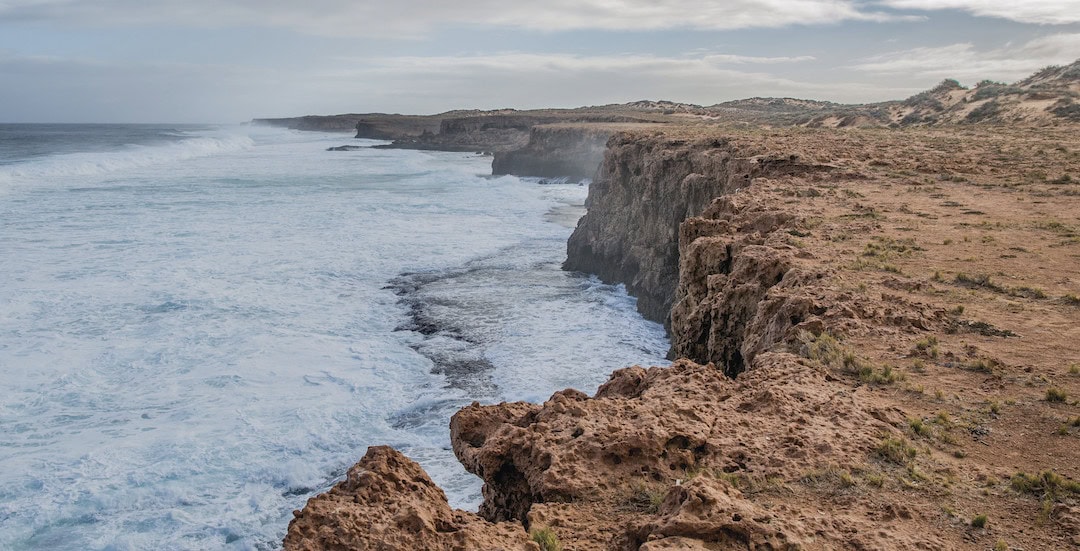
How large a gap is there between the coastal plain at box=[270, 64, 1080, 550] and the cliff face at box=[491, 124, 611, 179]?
43873mm

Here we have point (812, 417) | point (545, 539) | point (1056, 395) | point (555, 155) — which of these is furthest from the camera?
point (555, 155)

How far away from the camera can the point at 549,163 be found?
206ft

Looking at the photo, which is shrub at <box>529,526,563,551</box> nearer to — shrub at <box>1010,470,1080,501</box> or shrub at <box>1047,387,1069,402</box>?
shrub at <box>1010,470,1080,501</box>

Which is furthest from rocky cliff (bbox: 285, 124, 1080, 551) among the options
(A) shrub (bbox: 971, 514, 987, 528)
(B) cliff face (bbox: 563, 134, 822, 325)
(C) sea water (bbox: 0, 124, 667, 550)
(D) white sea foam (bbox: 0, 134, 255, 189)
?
(D) white sea foam (bbox: 0, 134, 255, 189)

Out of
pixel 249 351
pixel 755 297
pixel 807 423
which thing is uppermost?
pixel 755 297

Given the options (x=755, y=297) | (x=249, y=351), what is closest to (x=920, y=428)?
(x=755, y=297)

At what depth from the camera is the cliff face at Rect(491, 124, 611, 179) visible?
194ft

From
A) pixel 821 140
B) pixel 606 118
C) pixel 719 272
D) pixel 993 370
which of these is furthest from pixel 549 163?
pixel 993 370

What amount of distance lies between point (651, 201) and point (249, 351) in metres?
14.2

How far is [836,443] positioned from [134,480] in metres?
10.1

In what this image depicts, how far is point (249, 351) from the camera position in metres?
16.8

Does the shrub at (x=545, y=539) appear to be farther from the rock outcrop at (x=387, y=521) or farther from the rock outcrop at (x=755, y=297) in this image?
the rock outcrop at (x=755, y=297)

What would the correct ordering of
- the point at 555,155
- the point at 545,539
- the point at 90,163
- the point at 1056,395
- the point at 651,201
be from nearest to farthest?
1. the point at 545,539
2. the point at 1056,395
3. the point at 651,201
4. the point at 555,155
5. the point at 90,163

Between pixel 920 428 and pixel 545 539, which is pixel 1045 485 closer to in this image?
pixel 920 428
